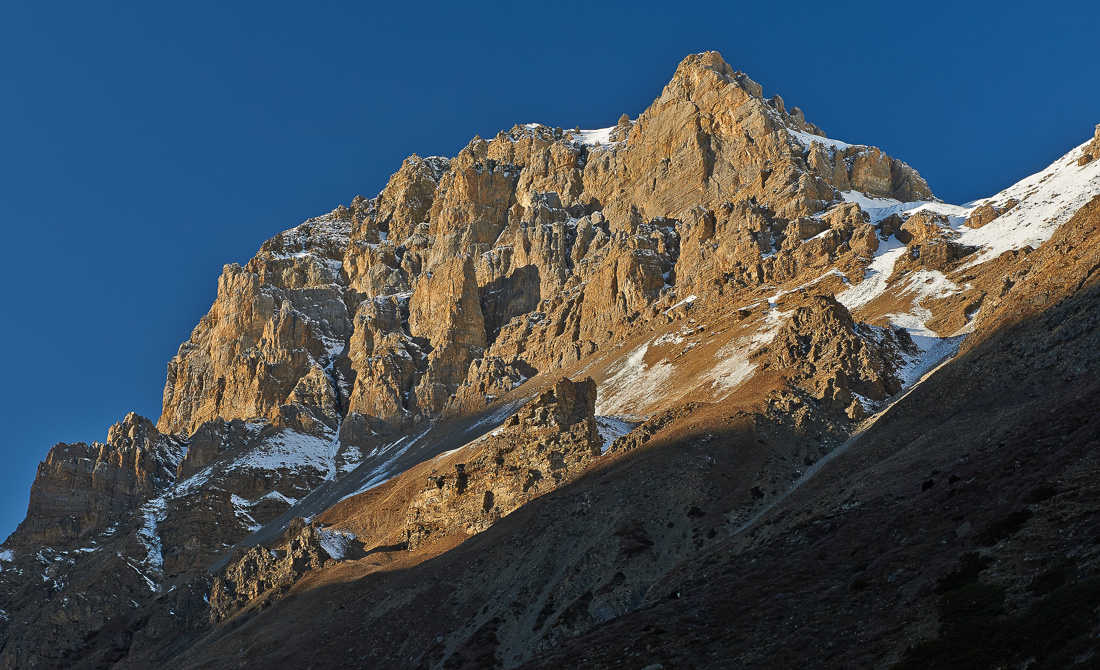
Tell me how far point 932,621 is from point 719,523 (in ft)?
142

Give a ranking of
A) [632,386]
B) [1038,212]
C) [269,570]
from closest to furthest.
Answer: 1. [269,570]
2. [632,386]
3. [1038,212]

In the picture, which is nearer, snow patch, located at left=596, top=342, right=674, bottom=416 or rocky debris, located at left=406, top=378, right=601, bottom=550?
rocky debris, located at left=406, top=378, right=601, bottom=550

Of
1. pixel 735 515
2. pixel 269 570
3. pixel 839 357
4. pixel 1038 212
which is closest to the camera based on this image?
pixel 735 515

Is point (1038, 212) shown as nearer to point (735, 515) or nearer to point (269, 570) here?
point (735, 515)

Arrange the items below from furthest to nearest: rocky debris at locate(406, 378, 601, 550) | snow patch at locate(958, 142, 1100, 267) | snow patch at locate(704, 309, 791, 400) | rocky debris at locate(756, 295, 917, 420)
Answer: snow patch at locate(958, 142, 1100, 267)
snow patch at locate(704, 309, 791, 400)
rocky debris at locate(406, 378, 601, 550)
rocky debris at locate(756, 295, 917, 420)

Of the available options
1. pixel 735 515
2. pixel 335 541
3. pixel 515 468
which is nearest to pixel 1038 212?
pixel 515 468

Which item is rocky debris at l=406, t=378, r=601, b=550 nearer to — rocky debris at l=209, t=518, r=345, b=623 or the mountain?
the mountain

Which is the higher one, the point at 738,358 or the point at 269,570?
the point at 738,358

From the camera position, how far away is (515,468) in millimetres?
116562

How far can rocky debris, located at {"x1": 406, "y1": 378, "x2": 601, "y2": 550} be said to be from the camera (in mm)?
113188

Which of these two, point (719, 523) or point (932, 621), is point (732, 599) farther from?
point (719, 523)

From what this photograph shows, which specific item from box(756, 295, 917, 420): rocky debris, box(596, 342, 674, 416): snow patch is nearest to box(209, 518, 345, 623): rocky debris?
box(596, 342, 674, 416): snow patch

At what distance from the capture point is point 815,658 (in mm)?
37594

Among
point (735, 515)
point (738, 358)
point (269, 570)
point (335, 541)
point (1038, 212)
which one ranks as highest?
point (1038, 212)
